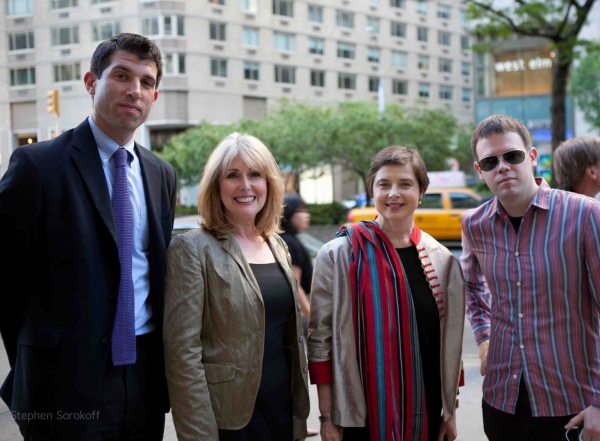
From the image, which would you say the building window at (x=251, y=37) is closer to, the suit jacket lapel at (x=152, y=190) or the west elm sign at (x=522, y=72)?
the west elm sign at (x=522, y=72)

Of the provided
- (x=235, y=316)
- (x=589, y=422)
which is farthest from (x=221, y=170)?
(x=589, y=422)

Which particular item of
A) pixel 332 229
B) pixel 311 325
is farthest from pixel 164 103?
pixel 311 325

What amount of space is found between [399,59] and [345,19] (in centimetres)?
732

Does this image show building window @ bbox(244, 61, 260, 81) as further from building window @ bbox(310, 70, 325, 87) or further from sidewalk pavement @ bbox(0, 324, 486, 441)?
sidewalk pavement @ bbox(0, 324, 486, 441)

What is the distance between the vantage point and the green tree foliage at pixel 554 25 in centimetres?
1562

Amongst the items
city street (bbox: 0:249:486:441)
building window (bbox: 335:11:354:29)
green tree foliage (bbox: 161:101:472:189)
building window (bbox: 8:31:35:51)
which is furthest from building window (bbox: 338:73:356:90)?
city street (bbox: 0:249:486:441)

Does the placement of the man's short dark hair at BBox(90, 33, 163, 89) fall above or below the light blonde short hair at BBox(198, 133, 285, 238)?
above

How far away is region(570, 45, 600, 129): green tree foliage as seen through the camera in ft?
119

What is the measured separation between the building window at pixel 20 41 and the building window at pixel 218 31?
3453 cm

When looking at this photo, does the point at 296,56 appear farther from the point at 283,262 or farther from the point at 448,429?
the point at 448,429

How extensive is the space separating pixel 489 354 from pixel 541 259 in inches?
19.7

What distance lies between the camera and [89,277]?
99.8 inches

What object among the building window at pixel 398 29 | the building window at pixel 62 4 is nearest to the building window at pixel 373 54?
the building window at pixel 398 29

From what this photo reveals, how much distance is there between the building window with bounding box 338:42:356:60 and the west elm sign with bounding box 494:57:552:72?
10.7 meters
